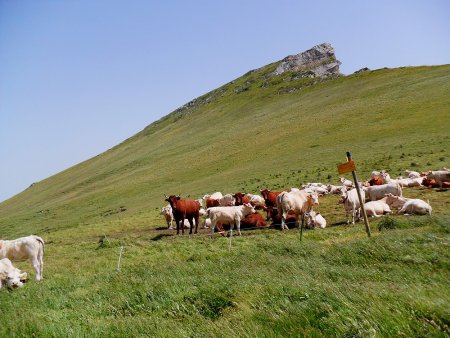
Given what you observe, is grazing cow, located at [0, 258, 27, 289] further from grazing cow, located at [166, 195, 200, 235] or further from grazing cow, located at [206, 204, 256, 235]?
grazing cow, located at [166, 195, 200, 235]

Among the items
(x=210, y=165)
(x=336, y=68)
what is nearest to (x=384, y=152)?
(x=210, y=165)

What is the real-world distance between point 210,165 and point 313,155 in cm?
1742

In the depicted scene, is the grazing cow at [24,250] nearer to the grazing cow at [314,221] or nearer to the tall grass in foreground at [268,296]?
the tall grass in foreground at [268,296]

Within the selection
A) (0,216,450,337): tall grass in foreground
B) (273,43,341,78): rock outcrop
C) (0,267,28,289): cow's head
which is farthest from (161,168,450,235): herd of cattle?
(273,43,341,78): rock outcrop

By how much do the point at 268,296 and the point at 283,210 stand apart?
12303mm

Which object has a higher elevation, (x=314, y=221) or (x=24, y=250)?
(x=24, y=250)

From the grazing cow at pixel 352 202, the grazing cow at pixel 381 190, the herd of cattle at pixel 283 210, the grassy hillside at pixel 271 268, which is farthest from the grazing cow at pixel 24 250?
the grazing cow at pixel 381 190

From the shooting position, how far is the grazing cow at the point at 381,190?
68.6 ft

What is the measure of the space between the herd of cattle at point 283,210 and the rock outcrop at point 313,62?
99.0 meters

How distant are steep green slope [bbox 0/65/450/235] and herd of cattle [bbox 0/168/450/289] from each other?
6959 millimetres

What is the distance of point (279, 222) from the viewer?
67.6 ft

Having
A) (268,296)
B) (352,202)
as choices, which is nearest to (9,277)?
(268,296)

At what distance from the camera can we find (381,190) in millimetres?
21234

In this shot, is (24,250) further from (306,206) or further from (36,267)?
(306,206)
